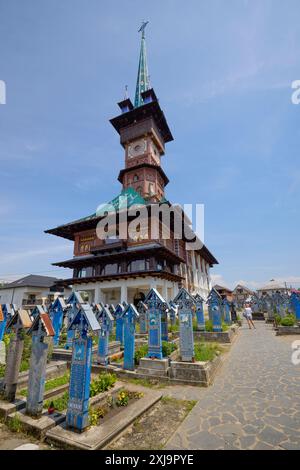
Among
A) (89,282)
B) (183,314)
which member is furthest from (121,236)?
(183,314)

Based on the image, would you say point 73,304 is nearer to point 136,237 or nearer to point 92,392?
point 92,392

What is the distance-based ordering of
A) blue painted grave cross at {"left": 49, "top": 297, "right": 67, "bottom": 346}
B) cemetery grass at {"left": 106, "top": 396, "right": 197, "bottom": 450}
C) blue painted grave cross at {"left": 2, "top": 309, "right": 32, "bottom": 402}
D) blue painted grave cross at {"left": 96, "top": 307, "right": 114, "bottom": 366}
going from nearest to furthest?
cemetery grass at {"left": 106, "top": 396, "right": 197, "bottom": 450} → blue painted grave cross at {"left": 2, "top": 309, "right": 32, "bottom": 402} → blue painted grave cross at {"left": 96, "top": 307, "right": 114, "bottom": 366} → blue painted grave cross at {"left": 49, "top": 297, "right": 67, "bottom": 346}

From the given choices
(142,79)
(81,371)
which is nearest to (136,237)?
(81,371)

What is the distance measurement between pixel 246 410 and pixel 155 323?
3.92 meters

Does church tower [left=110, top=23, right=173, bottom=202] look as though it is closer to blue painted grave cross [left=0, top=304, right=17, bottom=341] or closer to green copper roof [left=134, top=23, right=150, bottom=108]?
green copper roof [left=134, top=23, right=150, bottom=108]

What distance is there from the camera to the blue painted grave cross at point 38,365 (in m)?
4.52

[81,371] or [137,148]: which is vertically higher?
[137,148]

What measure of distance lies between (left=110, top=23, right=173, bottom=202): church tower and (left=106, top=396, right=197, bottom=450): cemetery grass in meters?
24.5

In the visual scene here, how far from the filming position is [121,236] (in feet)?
80.2

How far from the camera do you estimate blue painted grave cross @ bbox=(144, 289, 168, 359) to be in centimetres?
798

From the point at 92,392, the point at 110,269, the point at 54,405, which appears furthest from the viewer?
the point at 110,269

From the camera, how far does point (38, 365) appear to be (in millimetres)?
4723

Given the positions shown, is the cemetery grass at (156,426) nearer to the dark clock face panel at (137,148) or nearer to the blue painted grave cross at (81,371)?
the blue painted grave cross at (81,371)

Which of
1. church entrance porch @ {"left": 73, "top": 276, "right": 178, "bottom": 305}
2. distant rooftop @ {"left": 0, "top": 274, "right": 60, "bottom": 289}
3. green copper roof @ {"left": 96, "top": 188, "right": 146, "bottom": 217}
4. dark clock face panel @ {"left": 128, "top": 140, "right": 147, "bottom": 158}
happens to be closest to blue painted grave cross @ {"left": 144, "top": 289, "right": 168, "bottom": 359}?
church entrance porch @ {"left": 73, "top": 276, "right": 178, "bottom": 305}
